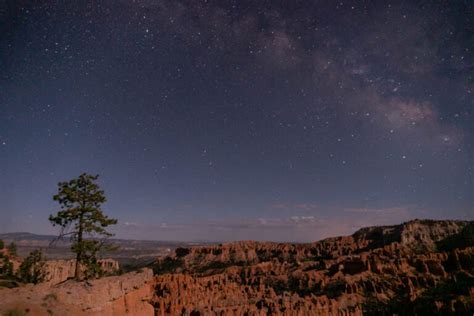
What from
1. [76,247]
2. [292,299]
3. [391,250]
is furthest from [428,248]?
[76,247]

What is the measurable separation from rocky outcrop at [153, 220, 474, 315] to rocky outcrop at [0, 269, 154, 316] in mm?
36946

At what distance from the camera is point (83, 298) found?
20.8 metres

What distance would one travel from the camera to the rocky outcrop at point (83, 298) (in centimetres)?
1688

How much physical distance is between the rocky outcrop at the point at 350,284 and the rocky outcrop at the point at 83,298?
36946 mm

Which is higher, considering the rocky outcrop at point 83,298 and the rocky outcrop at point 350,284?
the rocky outcrop at point 83,298

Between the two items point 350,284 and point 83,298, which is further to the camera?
point 350,284

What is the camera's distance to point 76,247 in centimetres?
2516

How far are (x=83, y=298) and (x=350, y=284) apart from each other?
90.5 metres

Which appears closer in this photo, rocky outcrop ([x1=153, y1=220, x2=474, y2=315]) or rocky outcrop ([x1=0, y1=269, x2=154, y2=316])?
rocky outcrop ([x1=0, y1=269, x2=154, y2=316])

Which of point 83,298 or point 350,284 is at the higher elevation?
point 83,298

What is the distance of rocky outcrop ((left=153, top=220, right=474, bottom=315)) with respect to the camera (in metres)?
76.4

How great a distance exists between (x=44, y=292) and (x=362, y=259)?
4656 inches

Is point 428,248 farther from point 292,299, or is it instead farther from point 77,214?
point 77,214

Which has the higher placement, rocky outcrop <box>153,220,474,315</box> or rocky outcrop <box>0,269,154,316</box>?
rocky outcrop <box>0,269,154,316</box>
